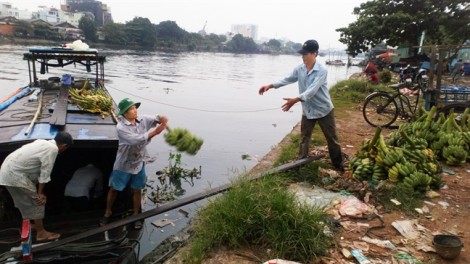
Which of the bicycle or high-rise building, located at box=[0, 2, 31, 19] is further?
high-rise building, located at box=[0, 2, 31, 19]

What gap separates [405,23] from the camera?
17.2m

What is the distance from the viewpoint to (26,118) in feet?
19.1

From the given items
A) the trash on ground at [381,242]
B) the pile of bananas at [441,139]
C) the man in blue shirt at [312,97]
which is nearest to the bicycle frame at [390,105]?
the pile of bananas at [441,139]

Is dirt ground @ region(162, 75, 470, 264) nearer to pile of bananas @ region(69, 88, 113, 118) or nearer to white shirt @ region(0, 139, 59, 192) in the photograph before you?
white shirt @ region(0, 139, 59, 192)

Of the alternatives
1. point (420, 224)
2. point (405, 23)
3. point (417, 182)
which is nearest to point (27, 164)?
point (420, 224)

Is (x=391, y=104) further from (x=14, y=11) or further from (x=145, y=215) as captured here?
(x=14, y=11)

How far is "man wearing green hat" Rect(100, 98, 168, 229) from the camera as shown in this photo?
15.0ft

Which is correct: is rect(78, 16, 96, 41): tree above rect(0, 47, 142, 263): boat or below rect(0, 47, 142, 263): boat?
above

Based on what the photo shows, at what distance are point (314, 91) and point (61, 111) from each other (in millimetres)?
4247

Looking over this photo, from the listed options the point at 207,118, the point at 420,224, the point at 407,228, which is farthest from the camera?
the point at 207,118

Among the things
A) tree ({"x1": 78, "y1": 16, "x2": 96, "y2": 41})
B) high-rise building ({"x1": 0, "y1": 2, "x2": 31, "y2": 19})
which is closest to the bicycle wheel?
tree ({"x1": 78, "y1": 16, "x2": 96, "y2": 41})

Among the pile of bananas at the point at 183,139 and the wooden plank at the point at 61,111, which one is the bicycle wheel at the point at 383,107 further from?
the wooden plank at the point at 61,111

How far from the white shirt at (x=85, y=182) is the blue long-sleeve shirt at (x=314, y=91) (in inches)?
134

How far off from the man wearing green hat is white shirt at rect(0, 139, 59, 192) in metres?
0.84
